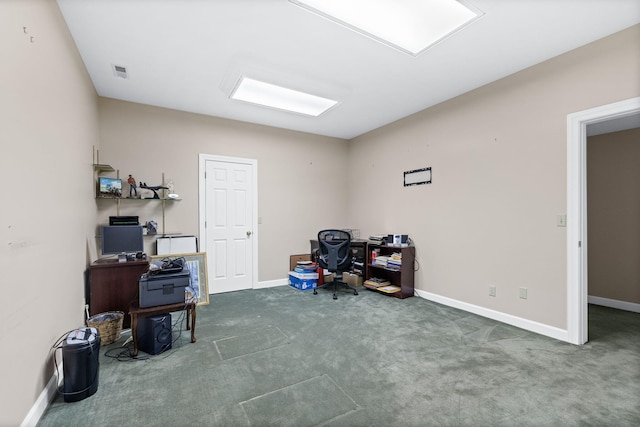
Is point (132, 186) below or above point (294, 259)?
above

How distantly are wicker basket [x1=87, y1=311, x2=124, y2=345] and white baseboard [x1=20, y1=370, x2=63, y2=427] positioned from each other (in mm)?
661

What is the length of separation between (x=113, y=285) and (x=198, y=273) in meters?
1.24

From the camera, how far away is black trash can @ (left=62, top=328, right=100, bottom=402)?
1.91 m

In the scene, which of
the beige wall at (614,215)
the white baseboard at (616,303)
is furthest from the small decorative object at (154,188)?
the white baseboard at (616,303)

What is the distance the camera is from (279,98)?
4109 mm

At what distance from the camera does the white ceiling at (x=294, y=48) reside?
2281mm

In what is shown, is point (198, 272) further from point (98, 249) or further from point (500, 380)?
point (500, 380)

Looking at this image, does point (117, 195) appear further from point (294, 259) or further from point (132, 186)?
point (294, 259)

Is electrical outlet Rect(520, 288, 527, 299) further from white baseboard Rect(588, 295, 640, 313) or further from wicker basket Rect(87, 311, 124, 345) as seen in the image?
wicker basket Rect(87, 311, 124, 345)

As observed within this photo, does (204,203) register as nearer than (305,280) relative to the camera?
Yes

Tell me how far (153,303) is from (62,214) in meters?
1.00

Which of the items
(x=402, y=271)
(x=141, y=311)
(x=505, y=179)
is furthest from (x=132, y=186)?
(x=505, y=179)

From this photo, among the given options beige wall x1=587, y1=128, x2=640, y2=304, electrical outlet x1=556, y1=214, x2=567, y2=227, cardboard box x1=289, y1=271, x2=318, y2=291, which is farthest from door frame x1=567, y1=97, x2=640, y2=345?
cardboard box x1=289, y1=271, x2=318, y2=291

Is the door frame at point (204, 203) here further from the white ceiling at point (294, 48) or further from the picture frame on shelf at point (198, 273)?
the white ceiling at point (294, 48)
